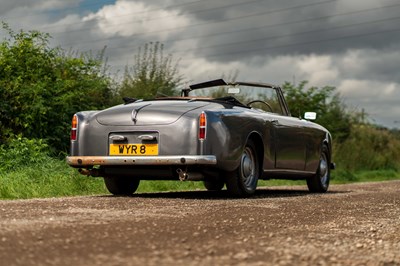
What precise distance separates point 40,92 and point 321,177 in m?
5.22

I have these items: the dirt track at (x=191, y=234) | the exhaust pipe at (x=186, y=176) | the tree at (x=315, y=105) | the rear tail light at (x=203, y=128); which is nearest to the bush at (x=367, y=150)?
the tree at (x=315, y=105)

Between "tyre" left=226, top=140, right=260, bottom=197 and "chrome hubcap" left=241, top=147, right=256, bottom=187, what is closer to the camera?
"tyre" left=226, top=140, right=260, bottom=197

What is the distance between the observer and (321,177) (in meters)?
11.6

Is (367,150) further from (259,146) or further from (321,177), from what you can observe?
(259,146)

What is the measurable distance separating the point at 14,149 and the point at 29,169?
3.38ft

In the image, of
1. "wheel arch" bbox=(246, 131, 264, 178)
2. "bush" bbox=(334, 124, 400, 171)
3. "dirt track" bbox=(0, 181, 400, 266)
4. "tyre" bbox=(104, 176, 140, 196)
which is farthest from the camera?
"bush" bbox=(334, 124, 400, 171)

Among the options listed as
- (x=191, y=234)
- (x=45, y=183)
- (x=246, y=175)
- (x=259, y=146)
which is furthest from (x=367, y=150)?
(x=191, y=234)

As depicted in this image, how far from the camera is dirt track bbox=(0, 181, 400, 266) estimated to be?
161 inches

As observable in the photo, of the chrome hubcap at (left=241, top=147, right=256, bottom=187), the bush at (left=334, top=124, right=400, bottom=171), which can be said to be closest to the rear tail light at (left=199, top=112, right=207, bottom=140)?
the chrome hubcap at (left=241, top=147, right=256, bottom=187)

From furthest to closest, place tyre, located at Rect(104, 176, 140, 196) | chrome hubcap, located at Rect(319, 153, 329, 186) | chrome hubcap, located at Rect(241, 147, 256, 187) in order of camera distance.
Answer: chrome hubcap, located at Rect(319, 153, 329, 186) → tyre, located at Rect(104, 176, 140, 196) → chrome hubcap, located at Rect(241, 147, 256, 187)

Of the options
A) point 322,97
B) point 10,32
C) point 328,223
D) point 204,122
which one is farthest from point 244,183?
point 322,97

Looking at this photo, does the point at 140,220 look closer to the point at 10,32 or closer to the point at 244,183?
the point at 244,183

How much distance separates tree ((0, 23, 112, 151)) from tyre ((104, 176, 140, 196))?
3.77 metres

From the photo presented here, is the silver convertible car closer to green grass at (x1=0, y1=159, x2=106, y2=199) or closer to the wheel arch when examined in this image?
the wheel arch
